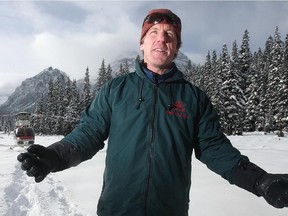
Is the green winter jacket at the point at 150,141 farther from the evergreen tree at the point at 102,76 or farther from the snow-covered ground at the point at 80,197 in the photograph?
the evergreen tree at the point at 102,76

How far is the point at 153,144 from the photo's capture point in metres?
2.37

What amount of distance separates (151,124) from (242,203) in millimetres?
4496

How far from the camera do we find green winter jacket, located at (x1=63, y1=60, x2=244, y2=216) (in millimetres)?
2326

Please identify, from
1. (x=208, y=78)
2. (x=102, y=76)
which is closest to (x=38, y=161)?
(x=208, y=78)

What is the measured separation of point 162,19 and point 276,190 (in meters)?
1.63

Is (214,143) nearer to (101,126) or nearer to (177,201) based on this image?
(177,201)

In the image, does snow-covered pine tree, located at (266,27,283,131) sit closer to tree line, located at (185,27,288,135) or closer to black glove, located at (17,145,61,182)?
tree line, located at (185,27,288,135)

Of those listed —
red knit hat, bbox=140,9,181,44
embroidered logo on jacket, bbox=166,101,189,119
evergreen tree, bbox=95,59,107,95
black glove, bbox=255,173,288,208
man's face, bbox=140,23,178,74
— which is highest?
evergreen tree, bbox=95,59,107,95

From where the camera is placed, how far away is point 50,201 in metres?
6.48

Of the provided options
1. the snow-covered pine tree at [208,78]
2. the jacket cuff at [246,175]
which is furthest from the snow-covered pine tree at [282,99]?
the jacket cuff at [246,175]

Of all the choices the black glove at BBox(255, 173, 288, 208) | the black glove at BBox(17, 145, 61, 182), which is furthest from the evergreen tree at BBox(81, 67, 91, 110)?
the black glove at BBox(255, 173, 288, 208)

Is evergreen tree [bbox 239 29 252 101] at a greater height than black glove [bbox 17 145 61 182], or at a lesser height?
greater

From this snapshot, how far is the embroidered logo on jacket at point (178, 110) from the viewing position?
2.46m

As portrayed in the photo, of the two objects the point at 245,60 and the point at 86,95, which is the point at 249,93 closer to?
the point at 245,60
